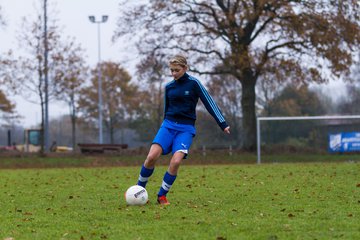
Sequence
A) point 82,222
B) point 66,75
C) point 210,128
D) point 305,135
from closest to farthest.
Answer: point 82,222 → point 305,135 → point 66,75 → point 210,128

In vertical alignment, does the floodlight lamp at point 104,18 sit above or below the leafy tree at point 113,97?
above

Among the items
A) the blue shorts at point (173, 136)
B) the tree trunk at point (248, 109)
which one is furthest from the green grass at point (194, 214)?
the tree trunk at point (248, 109)

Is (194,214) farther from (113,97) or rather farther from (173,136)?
(113,97)

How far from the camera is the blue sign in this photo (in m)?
26.4

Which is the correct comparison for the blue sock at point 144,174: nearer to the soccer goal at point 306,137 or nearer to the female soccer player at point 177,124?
the female soccer player at point 177,124

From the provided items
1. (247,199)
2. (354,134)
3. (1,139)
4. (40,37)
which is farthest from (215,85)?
(247,199)

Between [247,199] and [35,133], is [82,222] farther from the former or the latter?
[35,133]

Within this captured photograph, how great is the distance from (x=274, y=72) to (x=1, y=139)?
101ft

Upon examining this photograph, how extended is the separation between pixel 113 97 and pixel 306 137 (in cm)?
2558

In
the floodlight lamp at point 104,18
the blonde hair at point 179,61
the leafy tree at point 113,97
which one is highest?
the floodlight lamp at point 104,18

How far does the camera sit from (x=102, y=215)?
8.06 meters

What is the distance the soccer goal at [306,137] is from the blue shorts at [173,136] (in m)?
18.4

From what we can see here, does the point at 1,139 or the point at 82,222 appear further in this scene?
the point at 1,139

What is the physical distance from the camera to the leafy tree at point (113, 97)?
51.1 meters
